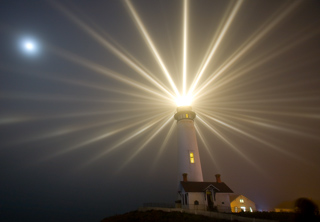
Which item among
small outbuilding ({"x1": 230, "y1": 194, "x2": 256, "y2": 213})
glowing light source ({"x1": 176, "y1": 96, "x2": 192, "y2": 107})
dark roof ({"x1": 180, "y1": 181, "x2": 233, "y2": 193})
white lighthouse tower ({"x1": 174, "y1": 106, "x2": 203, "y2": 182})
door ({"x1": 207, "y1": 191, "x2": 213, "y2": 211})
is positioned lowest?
small outbuilding ({"x1": 230, "y1": 194, "x2": 256, "y2": 213})

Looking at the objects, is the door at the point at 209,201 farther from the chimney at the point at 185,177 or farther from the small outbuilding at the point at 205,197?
the chimney at the point at 185,177

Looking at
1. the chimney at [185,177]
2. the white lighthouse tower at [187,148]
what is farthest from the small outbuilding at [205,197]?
the white lighthouse tower at [187,148]

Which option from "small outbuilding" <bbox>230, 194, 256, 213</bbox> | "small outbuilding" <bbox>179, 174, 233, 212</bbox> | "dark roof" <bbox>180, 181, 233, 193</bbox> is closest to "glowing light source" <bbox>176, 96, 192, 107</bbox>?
"dark roof" <bbox>180, 181, 233, 193</bbox>

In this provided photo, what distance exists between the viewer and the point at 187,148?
3116 centimetres

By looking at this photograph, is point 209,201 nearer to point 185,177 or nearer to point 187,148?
point 185,177

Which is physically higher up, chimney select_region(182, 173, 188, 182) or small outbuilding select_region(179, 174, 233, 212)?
chimney select_region(182, 173, 188, 182)

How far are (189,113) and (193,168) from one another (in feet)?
32.2

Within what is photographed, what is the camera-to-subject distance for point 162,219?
20062mm

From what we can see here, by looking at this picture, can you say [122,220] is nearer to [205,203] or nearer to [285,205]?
[205,203]

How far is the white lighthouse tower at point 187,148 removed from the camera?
2947 centimetres

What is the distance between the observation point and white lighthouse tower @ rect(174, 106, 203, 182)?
29469 millimetres

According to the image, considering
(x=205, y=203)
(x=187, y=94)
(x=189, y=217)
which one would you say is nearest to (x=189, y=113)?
(x=187, y=94)

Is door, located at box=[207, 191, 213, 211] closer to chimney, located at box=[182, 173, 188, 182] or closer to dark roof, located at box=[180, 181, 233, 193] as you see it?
dark roof, located at box=[180, 181, 233, 193]

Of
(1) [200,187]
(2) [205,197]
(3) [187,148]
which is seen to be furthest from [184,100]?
(2) [205,197]
